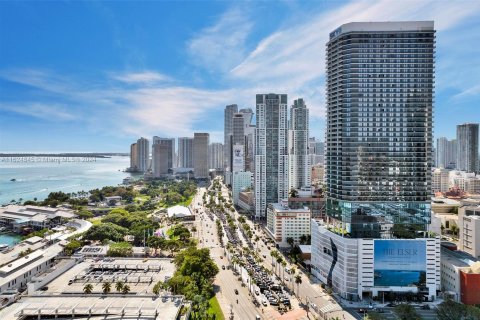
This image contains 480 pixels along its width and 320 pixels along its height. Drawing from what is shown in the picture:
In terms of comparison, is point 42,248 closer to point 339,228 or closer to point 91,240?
point 91,240

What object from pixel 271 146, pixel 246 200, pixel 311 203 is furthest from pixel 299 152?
pixel 311 203

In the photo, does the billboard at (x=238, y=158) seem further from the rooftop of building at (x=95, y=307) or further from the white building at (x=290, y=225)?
the rooftop of building at (x=95, y=307)

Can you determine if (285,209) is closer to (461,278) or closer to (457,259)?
(457,259)

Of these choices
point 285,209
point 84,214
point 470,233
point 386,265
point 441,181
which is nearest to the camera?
point 386,265

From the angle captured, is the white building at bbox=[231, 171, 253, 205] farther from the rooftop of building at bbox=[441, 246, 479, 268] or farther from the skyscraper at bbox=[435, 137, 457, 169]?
the skyscraper at bbox=[435, 137, 457, 169]

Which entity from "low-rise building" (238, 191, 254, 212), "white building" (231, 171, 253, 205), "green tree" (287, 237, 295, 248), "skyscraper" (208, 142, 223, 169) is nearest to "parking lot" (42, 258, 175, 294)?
"green tree" (287, 237, 295, 248)

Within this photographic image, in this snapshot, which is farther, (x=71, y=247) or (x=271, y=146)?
(x=271, y=146)
